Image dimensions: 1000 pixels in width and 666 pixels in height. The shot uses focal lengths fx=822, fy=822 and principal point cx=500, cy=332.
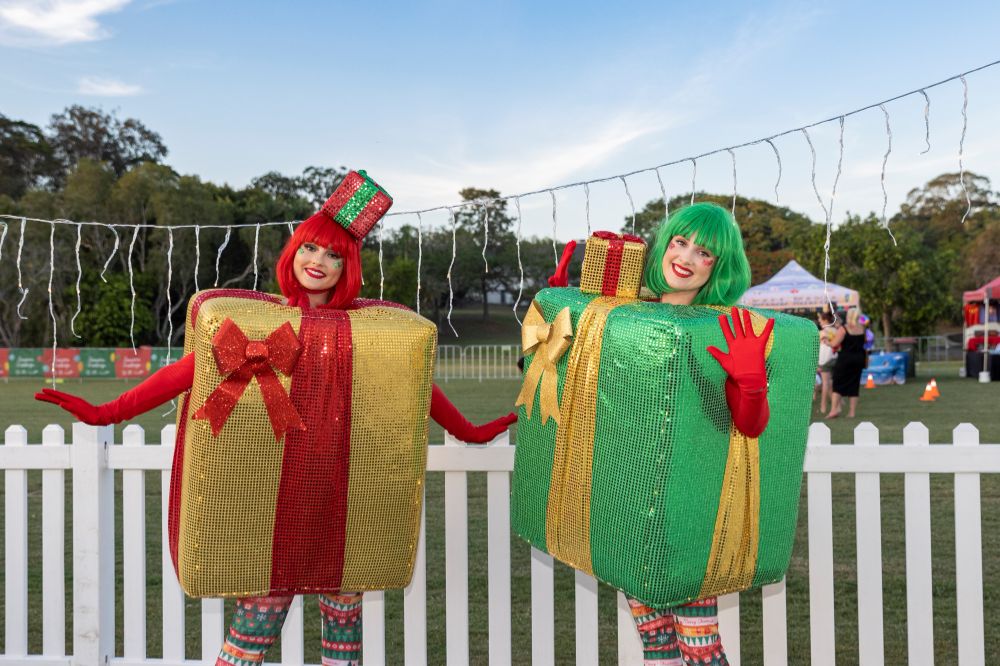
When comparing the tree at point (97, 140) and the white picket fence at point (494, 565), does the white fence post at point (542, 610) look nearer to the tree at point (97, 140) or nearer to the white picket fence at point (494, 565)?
the white picket fence at point (494, 565)

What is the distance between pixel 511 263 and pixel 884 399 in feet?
92.5

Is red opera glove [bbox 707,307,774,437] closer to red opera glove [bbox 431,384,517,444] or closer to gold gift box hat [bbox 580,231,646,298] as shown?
gold gift box hat [bbox 580,231,646,298]

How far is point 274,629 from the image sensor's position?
2.09 meters

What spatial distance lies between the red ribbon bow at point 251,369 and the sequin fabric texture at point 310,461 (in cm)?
2

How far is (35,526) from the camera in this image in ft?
16.9

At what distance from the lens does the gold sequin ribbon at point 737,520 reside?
183 centimetres

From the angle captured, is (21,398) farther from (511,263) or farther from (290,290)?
(511,263)

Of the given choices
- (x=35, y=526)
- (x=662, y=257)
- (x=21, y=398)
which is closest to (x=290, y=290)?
(x=662, y=257)

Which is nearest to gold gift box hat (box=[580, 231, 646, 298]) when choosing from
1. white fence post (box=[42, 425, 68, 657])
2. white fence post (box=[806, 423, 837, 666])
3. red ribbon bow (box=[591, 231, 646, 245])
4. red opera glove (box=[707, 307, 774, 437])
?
red ribbon bow (box=[591, 231, 646, 245])

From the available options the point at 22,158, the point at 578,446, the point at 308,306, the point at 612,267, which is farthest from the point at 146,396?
the point at 22,158

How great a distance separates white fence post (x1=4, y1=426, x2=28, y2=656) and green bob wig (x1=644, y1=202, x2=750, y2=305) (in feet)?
7.41

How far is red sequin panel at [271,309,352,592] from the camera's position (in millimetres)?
1969

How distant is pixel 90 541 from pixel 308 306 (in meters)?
1.34

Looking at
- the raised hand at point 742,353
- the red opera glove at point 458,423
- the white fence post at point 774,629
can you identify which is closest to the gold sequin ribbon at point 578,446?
the raised hand at point 742,353
